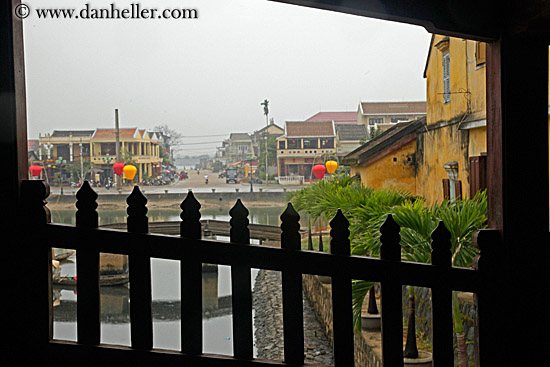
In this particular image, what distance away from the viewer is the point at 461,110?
5.61m

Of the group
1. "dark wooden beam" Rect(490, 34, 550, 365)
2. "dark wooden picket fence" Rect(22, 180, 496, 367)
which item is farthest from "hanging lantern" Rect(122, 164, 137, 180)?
"dark wooden beam" Rect(490, 34, 550, 365)

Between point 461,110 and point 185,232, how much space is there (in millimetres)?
5195

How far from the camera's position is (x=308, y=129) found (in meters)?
15.0

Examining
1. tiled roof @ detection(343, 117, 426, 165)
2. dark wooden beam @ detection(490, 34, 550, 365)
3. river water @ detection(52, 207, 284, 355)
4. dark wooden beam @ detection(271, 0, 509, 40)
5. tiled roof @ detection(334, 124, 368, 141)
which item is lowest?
river water @ detection(52, 207, 284, 355)

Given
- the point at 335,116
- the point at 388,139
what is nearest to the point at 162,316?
the point at 388,139

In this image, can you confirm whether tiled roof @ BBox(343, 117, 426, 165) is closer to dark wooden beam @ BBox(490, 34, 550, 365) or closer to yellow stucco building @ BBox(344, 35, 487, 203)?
yellow stucco building @ BBox(344, 35, 487, 203)

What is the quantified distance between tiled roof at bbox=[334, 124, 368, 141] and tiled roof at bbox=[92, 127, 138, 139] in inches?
292

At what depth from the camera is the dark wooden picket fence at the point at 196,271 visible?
41.5 inches

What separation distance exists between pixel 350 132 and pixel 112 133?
27.4ft

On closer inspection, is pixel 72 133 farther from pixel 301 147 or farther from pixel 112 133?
pixel 301 147

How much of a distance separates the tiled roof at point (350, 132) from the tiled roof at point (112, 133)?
742 cm

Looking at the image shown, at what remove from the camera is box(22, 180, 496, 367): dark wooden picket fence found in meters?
1.05

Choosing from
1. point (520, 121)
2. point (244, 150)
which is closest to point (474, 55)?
point (520, 121)

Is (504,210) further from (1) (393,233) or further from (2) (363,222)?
(2) (363,222)
